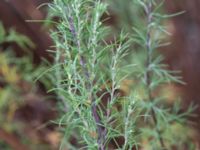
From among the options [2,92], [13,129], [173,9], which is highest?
[173,9]

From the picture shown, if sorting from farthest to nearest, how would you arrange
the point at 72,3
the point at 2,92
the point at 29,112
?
the point at 29,112
the point at 2,92
the point at 72,3

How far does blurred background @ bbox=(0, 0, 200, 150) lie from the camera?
900 mm

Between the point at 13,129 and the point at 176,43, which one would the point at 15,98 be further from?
the point at 176,43

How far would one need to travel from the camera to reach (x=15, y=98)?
37.3 inches

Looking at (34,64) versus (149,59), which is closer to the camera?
(149,59)

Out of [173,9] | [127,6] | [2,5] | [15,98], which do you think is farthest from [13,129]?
[173,9]

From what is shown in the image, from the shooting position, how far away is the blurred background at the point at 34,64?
2.95ft

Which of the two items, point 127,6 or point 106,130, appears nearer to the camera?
point 106,130

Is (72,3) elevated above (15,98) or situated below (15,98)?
above

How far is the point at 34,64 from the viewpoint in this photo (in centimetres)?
95

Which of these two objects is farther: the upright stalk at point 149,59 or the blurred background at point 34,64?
the blurred background at point 34,64

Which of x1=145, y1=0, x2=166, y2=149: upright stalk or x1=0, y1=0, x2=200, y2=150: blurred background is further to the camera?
x1=0, y1=0, x2=200, y2=150: blurred background

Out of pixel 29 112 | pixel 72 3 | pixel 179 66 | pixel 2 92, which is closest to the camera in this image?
pixel 72 3

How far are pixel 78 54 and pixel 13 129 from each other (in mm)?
603
